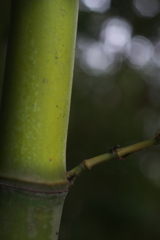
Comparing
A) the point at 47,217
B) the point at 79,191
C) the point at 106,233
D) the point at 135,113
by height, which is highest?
the point at 135,113

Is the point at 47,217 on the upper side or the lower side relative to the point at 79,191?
upper

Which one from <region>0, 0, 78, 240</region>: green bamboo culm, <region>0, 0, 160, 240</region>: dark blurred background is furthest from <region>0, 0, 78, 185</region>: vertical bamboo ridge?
<region>0, 0, 160, 240</region>: dark blurred background

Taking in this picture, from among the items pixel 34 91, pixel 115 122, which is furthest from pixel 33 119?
pixel 115 122

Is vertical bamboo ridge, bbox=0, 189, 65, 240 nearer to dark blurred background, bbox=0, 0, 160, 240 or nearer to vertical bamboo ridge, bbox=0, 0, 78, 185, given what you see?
vertical bamboo ridge, bbox=0, 0, 78, 185

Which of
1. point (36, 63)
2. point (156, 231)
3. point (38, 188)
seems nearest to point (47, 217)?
point (38, 188)

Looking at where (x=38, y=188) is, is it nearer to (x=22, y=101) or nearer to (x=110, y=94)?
(x=22, y=101)

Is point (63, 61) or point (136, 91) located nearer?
point (63, 61)
